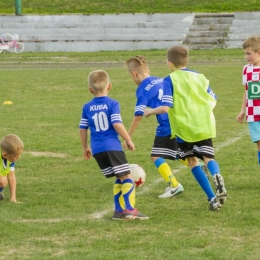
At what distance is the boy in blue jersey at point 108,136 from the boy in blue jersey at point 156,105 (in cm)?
73

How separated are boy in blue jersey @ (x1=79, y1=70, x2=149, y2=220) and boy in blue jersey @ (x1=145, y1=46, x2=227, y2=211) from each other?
53 cm

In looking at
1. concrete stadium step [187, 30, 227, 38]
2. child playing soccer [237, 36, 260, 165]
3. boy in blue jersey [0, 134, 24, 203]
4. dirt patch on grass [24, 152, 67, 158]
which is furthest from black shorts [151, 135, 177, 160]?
concrete stadium step [187, 30, 227, 38]

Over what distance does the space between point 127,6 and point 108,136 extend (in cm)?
3301

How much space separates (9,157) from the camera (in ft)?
24.1

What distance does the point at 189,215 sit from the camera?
6734 millimetres

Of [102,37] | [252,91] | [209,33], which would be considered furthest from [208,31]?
[252,91]

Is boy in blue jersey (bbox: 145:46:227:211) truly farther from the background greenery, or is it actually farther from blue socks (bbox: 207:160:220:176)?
the background greenery

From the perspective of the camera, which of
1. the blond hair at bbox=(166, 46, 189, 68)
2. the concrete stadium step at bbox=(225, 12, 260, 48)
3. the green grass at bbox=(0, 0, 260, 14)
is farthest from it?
the green grass at bbox=(0, 0, 260, 14)

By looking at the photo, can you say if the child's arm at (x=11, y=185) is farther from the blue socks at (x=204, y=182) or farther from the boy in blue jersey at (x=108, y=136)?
the blue socks at (x=204, y=182)

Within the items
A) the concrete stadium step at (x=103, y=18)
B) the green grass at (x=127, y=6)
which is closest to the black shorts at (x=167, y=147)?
the concrete stadium step at (x=103, y=18)

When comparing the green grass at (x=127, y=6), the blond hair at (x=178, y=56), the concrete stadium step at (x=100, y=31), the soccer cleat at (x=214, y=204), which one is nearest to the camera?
the soccer cleat at (x=214, y=204)

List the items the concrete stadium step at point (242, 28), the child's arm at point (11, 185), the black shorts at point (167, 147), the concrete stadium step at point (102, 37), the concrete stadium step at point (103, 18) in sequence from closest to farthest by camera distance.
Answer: the child's arm at point (11, 185) → the black shorts at point (167, 147) → the concrete stadium step at point (242, 28) → the concrete stadium step at point (102, 37) → the concrete stadium step at point (103, 18)

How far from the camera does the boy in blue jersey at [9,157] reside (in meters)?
7.24

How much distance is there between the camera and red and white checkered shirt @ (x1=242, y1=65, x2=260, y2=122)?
309 inches
